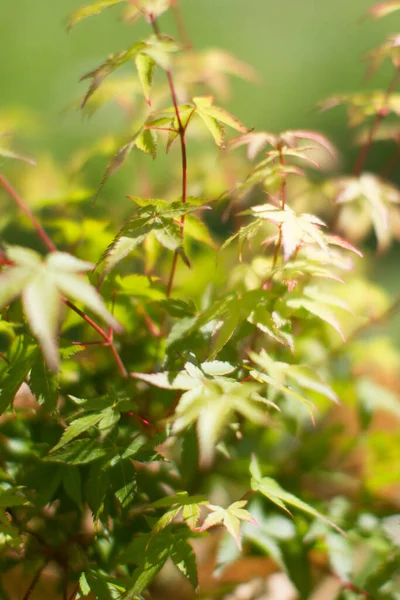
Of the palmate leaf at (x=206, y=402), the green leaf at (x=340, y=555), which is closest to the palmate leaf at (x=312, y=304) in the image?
the palmate leaf at (x=206, y=402)

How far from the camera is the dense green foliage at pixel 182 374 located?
1.94ft

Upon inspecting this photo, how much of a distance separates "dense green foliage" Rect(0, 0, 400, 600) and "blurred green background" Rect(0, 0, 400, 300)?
1.06 metres

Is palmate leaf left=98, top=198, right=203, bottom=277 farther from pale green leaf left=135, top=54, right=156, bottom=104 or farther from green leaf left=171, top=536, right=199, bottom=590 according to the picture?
green leaf left=171, top=536, right=199, bottom=590

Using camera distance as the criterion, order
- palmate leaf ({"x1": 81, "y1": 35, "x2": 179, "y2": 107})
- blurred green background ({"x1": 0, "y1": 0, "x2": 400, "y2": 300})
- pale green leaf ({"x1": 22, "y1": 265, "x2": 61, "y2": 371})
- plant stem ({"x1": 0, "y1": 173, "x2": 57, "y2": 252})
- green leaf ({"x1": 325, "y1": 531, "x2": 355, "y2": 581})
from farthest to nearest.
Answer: blurred green background ({"x1": 0, "y1": 0, "x2": 400, "y2": 300}), green leaf ({"x1": 325, "y1": 531, "x2": 355, "y2": 581}), plant stem ({"x1": 0, "y1": 173, "x2": 57, "y2": 252}), palmate leaf ({"x1": 81, "y1": 35, "x2": 179, "y2": 107}), pale green leaf ({"x1": 22, "y1": 265, "x2": 61, "y2": 371})

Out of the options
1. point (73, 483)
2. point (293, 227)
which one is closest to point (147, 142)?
point (293, 227)

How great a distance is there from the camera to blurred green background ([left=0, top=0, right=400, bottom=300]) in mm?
2070

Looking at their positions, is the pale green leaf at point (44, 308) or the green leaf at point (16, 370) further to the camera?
the green leaf at point (16, 370)

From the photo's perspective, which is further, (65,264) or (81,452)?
(81,452)

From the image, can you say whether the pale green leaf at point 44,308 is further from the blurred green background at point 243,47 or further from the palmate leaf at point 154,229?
the blurred green background at point 243,47

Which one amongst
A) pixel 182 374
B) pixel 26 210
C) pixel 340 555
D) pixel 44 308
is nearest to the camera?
pixel 44 308

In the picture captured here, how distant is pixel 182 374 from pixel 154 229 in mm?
160

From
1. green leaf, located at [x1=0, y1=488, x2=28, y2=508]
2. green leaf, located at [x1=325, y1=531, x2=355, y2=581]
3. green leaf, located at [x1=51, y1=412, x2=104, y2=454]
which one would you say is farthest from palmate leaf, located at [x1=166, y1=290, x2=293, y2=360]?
green leaf, located at [x1=325, y1=531, x2=355, y2=581]

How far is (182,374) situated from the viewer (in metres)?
Result: 0.58

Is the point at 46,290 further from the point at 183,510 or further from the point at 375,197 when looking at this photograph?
the point at 375,197
